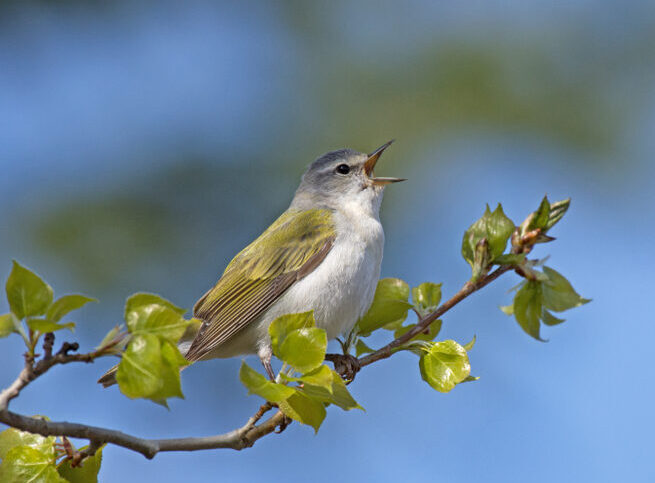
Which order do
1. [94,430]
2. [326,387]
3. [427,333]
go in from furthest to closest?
[427,333] → [326,387] → [94,430]

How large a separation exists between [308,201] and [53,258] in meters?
2.01

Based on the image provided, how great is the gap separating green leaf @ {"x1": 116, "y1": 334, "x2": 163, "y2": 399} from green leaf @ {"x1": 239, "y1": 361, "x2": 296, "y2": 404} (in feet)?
0.91

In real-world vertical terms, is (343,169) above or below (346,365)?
above

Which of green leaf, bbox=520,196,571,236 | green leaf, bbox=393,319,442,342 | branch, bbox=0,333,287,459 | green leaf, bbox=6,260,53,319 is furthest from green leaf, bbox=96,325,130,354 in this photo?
green leaf, bbox=520,196,571,236

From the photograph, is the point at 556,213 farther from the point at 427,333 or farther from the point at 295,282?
the point at 295,282

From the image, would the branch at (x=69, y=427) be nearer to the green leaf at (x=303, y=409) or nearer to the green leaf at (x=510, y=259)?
the green leaf at (x=303, y=409)

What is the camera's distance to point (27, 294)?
1.68 metres

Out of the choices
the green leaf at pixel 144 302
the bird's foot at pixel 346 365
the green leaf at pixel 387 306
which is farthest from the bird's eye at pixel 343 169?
the green leaf at pixel 144 302

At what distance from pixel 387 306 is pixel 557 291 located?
2.01 ft

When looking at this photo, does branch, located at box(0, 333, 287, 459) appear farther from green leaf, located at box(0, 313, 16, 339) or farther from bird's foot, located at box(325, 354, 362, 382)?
bird's foot, located at box(325, 354, 362, 382)

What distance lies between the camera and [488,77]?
18.8 feet

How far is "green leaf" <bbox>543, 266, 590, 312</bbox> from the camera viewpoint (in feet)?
8.29

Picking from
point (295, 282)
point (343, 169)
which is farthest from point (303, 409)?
point (343, 169)

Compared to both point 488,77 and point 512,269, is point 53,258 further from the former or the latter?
point 512,269
